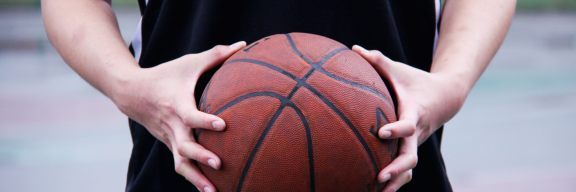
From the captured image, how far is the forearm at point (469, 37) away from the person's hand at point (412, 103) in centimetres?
6

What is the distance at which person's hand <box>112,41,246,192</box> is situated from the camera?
1.05m

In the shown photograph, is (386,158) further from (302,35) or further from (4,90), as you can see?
(4,90)

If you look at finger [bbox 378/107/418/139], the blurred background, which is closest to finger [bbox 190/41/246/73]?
finger [bbox 378/107/418/139]

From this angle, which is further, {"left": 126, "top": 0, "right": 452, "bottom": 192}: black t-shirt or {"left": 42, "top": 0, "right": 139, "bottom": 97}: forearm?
{"left": 126, "top": 0, "right": 452, "bottom": 192}: black t-shirt

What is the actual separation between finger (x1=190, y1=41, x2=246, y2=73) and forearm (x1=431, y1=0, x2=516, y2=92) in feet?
2.04

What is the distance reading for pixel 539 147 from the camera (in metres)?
5.10

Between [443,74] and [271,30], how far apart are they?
53 cm

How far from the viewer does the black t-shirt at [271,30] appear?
1364mm

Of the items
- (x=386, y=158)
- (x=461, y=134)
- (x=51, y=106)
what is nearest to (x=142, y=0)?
(x=386, y=158)

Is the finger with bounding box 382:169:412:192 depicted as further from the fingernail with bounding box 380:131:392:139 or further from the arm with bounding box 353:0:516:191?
the fingernail with bounding box 380:131:392:139

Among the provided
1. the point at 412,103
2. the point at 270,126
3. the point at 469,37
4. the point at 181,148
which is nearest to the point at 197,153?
the point at 181,148

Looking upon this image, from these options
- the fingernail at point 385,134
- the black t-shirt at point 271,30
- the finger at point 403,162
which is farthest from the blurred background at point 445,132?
the fingernail at point 385,134

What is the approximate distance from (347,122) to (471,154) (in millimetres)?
4258

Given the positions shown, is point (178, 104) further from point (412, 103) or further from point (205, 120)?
point (412, 103)
